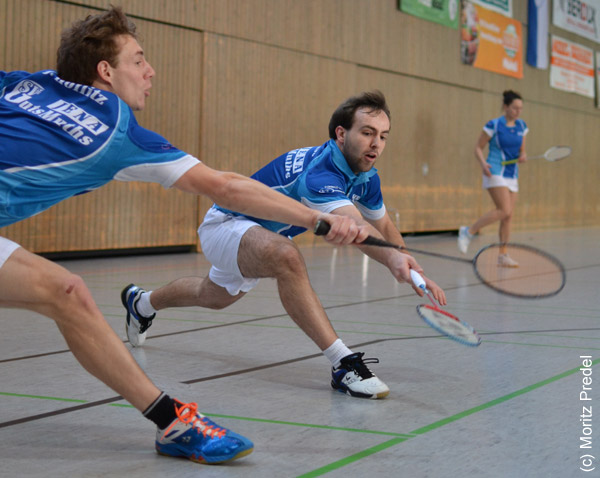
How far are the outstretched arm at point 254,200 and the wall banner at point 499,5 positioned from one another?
14696mm

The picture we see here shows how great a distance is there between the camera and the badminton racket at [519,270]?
11.4ft

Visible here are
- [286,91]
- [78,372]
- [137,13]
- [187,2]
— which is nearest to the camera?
[78,372]

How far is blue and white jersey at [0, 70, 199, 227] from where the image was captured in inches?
96.3

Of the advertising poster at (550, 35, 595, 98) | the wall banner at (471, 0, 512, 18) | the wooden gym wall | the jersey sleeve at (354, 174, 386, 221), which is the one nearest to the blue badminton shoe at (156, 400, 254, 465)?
the jersey sleeve at (354, 174, 386, 221)

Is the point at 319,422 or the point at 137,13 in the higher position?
the point at 137,13

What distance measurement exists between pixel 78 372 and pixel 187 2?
25.8 feet

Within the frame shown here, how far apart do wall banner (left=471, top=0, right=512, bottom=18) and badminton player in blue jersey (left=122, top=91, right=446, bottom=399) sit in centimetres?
1330

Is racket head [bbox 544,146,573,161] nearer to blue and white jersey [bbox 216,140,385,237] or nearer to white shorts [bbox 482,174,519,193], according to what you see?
white shorts [bbox 482,174,519,193]

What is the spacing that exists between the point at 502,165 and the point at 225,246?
268 inches

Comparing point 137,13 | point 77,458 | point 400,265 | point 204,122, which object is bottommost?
point 77,458

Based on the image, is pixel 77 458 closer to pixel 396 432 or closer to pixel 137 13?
pixel 396 432

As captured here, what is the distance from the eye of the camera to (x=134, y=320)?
4.42 metres

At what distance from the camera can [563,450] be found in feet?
8.54

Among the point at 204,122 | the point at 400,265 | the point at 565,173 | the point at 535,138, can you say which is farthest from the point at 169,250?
the point at 565,173
